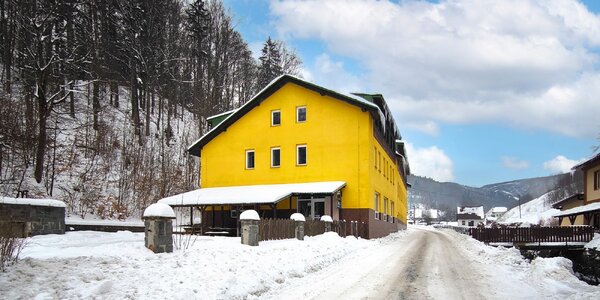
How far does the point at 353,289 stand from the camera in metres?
9.45

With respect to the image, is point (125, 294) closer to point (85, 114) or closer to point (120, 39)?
point (85, 114)

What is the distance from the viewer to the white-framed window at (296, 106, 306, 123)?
28906 millimetres

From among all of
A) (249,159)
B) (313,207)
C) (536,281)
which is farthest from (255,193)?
(536,281)

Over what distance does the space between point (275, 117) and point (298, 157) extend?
3.43m

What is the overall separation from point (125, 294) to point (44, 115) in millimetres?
20404

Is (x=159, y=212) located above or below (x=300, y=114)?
below

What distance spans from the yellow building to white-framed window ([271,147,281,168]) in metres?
0.07

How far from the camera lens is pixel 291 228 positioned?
16.7 meters

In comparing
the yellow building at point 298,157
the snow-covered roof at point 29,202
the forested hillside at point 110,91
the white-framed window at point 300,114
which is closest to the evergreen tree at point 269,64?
the forested hillside at point 110,91

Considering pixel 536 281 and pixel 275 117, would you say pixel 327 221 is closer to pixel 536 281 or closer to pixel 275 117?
pixel 536 281

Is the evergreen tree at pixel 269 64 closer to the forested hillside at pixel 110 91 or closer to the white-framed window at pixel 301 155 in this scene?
the forested hillside at pixel 110 91

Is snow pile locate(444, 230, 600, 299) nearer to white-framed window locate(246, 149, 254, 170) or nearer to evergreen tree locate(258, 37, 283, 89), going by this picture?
white-framed window locate(246, 149, 254, 170)

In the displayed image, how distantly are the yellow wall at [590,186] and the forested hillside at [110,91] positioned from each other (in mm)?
31987

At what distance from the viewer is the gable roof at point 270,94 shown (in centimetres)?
2644
